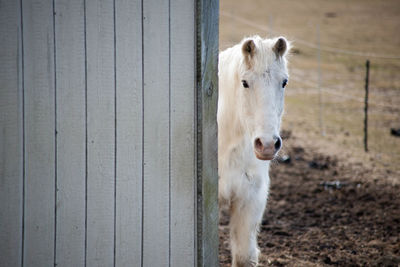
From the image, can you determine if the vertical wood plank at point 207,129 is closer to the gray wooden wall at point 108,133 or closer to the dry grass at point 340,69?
the gray wooden wall at point 108,133

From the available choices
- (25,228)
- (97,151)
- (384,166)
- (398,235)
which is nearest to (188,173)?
(97,151)

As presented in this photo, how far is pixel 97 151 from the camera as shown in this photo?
94.0 inches

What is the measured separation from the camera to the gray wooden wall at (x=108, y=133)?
7.41ft

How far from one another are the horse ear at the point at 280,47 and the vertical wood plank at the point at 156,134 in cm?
94

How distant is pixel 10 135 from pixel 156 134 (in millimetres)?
798

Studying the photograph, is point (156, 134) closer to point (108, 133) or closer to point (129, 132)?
point (129, 132)

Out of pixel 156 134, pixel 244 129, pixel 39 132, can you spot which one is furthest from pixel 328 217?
pixel 39 132

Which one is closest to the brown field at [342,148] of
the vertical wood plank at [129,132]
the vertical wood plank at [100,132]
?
the vertical wood plank at [129,132]

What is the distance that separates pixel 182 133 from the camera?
251 cm

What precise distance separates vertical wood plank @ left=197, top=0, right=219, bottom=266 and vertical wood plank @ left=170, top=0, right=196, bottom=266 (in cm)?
5

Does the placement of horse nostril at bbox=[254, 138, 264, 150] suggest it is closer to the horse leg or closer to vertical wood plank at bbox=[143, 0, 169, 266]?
vertical wood plank at bbox=[143, 0, 169, 266]

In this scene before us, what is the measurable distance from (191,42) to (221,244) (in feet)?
9.08

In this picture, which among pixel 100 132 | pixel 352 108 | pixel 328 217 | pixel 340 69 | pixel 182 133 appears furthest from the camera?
pixel 340 69

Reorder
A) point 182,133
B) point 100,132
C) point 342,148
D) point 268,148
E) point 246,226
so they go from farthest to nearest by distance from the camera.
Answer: point 342,148, point 246,226, point 268,148, point 182,133, point 100,132
